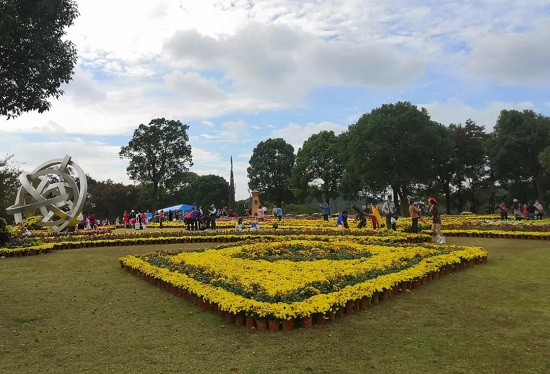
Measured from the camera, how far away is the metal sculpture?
25.3 metres

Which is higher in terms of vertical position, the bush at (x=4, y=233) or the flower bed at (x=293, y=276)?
the bush at (x=4, y=233)

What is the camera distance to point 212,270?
9430mm

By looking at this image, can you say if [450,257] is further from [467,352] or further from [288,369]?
[288,369]

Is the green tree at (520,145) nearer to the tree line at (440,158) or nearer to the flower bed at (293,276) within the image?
the tree line at (440,158)

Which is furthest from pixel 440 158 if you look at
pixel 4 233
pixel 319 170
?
pixel 4 233

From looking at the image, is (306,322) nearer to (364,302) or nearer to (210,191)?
(364,302)

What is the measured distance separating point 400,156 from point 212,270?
3650 cm

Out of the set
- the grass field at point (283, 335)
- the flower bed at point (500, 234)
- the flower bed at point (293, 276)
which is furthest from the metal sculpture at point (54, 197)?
the flower bed at point (500, 234)

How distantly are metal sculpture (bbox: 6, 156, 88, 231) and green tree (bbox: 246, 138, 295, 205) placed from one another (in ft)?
139

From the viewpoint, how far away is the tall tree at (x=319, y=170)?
5984cm

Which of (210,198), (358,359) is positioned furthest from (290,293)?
(210,198)

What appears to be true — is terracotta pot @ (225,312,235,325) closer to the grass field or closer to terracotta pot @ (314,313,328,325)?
the grass field

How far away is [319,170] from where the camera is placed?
61.1 m

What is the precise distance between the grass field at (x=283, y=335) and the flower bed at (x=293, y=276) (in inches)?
9.3
